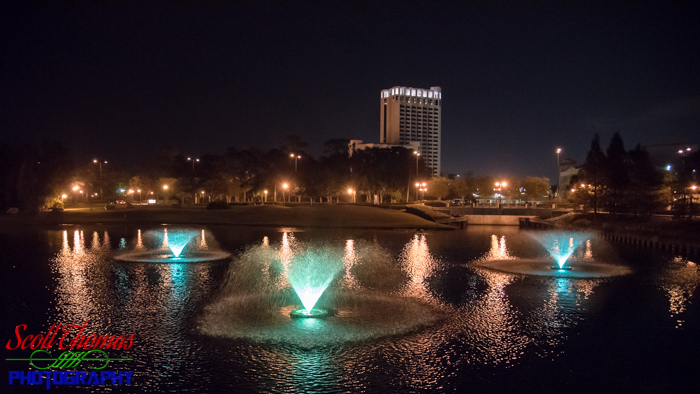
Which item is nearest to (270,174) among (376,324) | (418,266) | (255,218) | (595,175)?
(255,218)

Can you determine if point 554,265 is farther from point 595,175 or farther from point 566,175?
point 566,175

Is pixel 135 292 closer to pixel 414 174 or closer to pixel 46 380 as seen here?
pixel 46 380

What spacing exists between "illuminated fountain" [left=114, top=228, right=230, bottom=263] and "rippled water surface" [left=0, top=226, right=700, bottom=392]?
1.58m

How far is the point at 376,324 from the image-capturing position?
45.1 feet

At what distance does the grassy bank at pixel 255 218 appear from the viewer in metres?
52.0

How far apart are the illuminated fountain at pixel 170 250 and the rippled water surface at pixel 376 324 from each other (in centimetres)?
158

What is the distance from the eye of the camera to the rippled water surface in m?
10.1

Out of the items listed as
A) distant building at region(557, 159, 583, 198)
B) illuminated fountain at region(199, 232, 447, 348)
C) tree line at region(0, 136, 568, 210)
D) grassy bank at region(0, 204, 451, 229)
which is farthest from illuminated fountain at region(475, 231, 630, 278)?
distant building at region(557, 159, 583, 198)

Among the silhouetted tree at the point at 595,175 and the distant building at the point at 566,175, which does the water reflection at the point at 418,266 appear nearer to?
the silhouetted tree at the point at 595,175

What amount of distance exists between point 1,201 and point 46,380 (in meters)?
68.7

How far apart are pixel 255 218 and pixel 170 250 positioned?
1030 inches

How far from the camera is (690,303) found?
17.0m

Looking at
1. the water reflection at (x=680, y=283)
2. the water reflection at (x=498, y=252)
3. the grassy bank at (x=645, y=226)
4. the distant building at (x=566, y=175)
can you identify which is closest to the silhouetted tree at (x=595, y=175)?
the grassy bank at (x=645, y=226)

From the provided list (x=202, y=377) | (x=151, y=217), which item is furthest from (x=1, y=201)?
(x=202, y=377)
